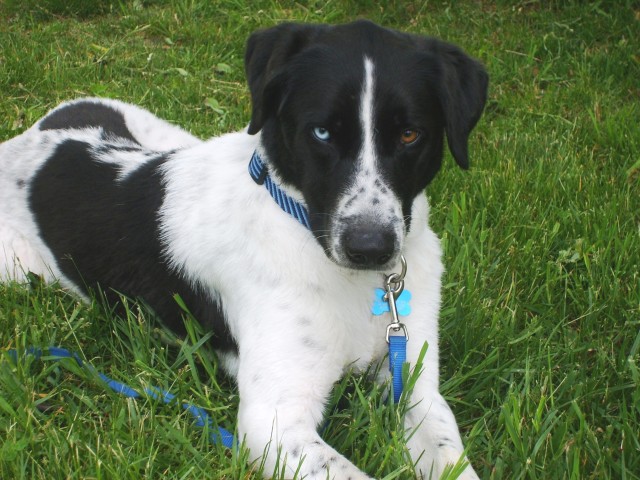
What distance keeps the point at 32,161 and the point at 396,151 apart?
6.07 feet

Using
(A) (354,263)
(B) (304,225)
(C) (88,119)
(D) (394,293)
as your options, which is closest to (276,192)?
(B) (304,225)

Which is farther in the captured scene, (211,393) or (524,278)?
(524,278)

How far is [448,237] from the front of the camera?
403 centimetres

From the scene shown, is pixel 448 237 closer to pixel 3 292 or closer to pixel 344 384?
pixel 344 384

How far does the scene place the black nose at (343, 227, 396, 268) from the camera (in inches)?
106

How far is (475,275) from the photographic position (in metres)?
3.67

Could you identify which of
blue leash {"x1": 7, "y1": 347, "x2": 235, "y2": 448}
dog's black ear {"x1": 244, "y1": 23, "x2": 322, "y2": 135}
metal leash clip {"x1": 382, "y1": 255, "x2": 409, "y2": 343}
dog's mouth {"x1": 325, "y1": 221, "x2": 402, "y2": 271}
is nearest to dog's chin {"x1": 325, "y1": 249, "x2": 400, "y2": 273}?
dog's mouth {"x1": 325, "y1": 221, "x2": 402, "y2": 271}

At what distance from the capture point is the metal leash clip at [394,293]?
9.79 feet

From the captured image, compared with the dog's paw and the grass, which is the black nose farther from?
the dog's paw

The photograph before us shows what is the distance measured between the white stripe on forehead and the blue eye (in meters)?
0.12

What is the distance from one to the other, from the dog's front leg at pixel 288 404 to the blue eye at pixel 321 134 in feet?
2.11

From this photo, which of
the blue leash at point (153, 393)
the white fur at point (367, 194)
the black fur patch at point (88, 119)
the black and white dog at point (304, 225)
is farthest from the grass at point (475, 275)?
the black fur patch at point (88, 119)

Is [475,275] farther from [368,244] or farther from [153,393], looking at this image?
[153,393]

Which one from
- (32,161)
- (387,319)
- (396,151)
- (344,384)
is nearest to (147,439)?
(344,384)
